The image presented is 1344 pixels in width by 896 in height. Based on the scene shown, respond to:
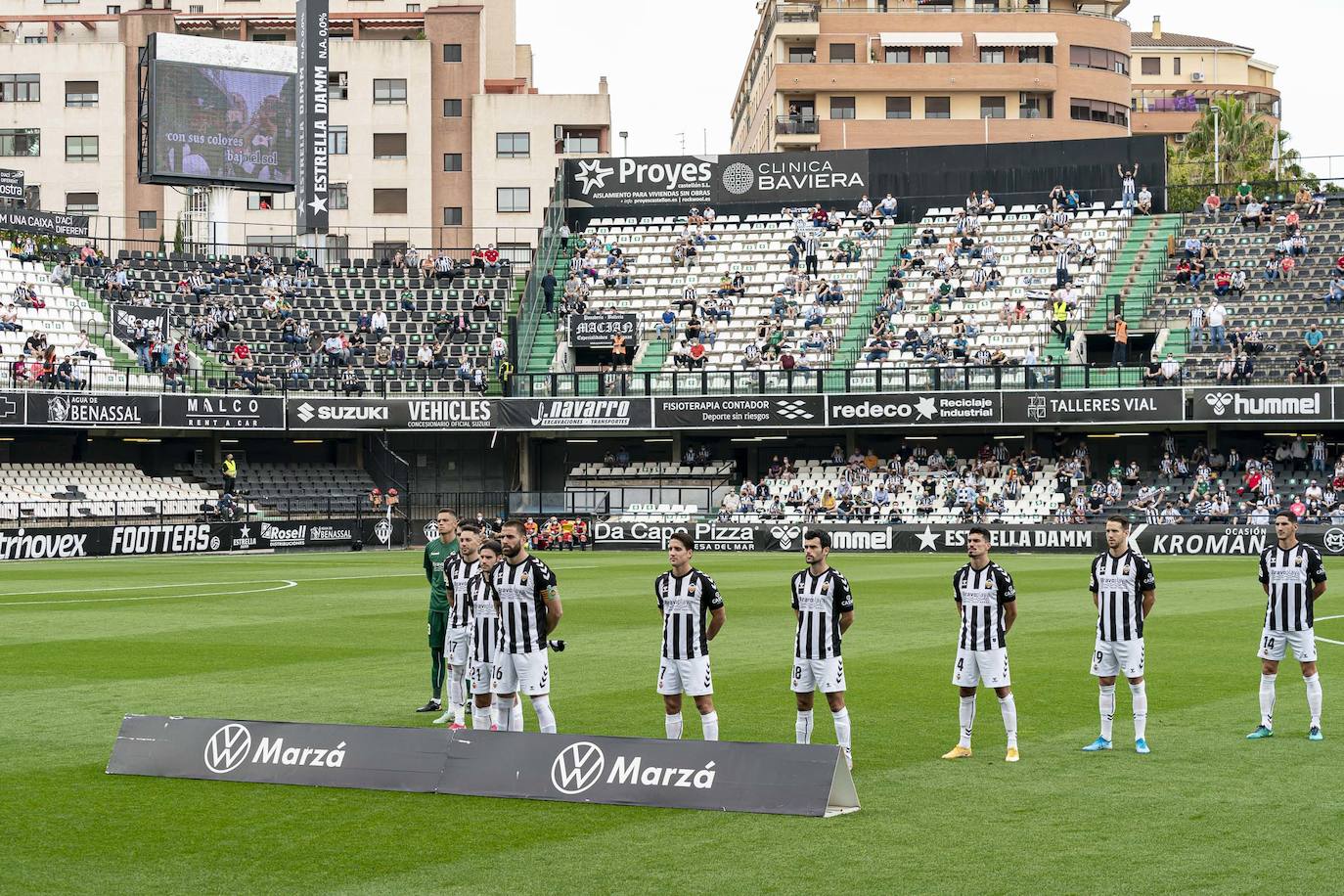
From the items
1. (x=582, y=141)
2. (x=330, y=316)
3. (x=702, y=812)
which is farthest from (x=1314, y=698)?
(x=582, y=141)

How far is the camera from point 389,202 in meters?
81.5

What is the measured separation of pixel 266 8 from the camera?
8462 centimetres

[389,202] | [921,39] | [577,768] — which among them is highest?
[921,39]

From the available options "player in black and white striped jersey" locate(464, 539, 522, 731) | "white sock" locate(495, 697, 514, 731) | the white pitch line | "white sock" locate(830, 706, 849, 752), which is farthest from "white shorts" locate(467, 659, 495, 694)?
the white pitch line

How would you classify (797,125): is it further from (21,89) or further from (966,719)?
(966,719)

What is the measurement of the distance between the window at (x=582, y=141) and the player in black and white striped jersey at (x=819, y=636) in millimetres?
71039

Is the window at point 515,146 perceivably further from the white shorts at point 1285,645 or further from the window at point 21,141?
the white shorts at point 1285,645

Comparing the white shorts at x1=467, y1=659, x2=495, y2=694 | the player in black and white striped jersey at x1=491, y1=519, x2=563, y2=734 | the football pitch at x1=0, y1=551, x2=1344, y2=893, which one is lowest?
the football pitch at x1=0, y1=551, x2=1344, y2=893

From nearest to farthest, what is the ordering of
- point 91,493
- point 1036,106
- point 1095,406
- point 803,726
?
point 803,726, point 91,493, point 1095,406, point 1036,106

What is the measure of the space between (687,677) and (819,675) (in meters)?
1.08

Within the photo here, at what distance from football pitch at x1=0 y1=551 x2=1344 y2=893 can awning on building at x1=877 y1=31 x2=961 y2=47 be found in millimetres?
69031

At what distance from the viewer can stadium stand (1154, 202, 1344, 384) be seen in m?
53.3

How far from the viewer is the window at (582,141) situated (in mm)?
82375

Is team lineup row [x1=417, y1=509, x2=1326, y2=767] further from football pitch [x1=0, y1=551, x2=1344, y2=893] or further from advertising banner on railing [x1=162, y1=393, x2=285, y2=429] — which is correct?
advertising banner on railing [x1=162, y1=393, x2=285, y2=429]
